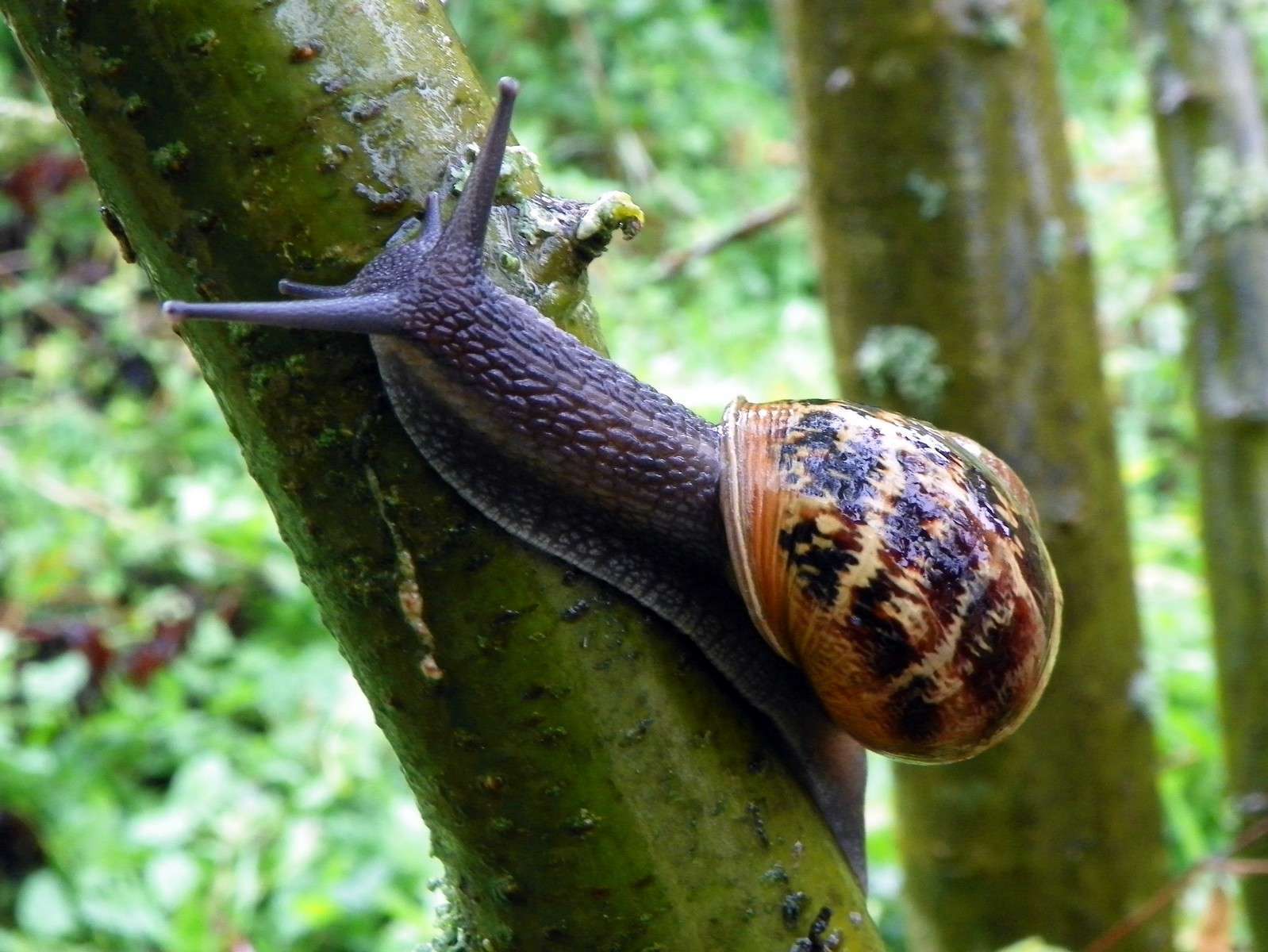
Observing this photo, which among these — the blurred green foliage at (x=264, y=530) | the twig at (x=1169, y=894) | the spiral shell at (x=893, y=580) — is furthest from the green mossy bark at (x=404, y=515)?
the blurred green foliage at (x=264, y=530)

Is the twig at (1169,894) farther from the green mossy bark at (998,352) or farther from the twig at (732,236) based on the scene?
the twig at (732,236)

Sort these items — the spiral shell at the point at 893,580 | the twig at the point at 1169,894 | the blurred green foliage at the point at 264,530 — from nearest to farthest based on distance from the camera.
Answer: the spiral shell at the point at 893,580 → the twig at the point at 1169,894 → the blurred green foliage at the point at 264,530

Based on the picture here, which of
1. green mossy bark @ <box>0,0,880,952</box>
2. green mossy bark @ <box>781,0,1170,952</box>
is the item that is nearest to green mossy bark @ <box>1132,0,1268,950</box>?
green mossy bark @ <box>781,0,1170,952</box>

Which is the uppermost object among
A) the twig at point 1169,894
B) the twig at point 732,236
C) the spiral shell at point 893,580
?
the twig at point 732,236

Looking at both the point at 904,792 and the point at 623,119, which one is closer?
the point at 904,792

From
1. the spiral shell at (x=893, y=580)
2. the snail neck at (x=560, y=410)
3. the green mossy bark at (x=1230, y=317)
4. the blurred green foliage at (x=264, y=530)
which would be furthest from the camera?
the blurred green foliage at (x=264, y=530)

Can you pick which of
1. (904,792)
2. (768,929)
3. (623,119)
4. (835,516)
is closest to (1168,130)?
(904,792)

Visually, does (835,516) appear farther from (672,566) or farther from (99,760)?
(99,760)

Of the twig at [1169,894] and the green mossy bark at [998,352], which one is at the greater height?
the green mossy bark at [998,352]
